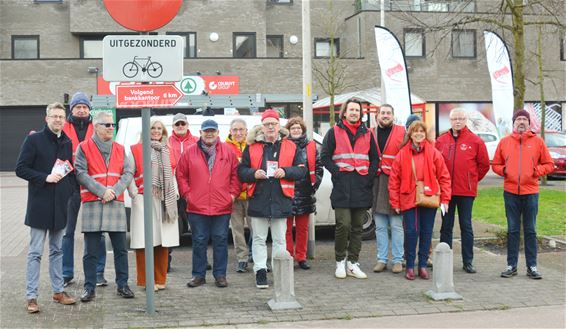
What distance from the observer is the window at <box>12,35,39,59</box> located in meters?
29.9

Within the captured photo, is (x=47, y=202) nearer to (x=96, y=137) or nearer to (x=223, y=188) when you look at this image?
(x=96, y=137)

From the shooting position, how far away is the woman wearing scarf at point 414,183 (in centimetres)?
775

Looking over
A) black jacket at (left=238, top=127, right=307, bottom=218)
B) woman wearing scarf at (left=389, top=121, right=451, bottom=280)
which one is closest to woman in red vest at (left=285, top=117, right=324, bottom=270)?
black jacket at (left=238, top=127, right=307, bottom=218)

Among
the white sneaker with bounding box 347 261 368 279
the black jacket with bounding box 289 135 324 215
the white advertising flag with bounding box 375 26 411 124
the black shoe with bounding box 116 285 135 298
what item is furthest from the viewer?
the white advertising flag with bounding box 375 26 411 124

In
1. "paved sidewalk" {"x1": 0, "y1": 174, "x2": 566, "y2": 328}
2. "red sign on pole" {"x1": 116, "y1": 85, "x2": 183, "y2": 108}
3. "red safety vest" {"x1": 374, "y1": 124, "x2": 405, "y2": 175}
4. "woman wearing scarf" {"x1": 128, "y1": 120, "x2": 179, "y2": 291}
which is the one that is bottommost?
"paved sidewalk" {"x1": 0, "y1": 174, "x2": 566, "y2": 328}

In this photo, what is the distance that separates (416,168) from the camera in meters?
7.78

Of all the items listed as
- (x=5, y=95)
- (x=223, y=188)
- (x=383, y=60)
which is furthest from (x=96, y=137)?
(x=5, y=95)

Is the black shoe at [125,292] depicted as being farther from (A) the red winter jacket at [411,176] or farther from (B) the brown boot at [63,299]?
(A) the red winter jacket at [411,176]

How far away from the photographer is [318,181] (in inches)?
328

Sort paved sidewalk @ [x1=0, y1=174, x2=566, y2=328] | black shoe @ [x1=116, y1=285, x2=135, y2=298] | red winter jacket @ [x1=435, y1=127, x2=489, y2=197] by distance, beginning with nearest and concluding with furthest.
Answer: paved sidewalk @ [x1=0, y1=174, x2=566, y2=328] → black shoe @ [x1=116, y1=285, x2=135, y2=298] → red winter jacket @ [x1=435, y1=127, x2=489, y2=197]

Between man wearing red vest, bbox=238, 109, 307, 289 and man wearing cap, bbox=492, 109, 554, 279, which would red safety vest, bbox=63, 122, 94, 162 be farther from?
man wearing cap, bbox=492, 109, 554, 279

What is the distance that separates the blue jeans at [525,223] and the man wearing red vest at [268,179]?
264 centimetres

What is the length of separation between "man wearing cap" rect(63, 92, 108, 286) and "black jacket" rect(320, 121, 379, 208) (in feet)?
9.10

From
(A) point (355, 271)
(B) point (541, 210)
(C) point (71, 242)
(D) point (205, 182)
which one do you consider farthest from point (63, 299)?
(B) point (541, 210)
